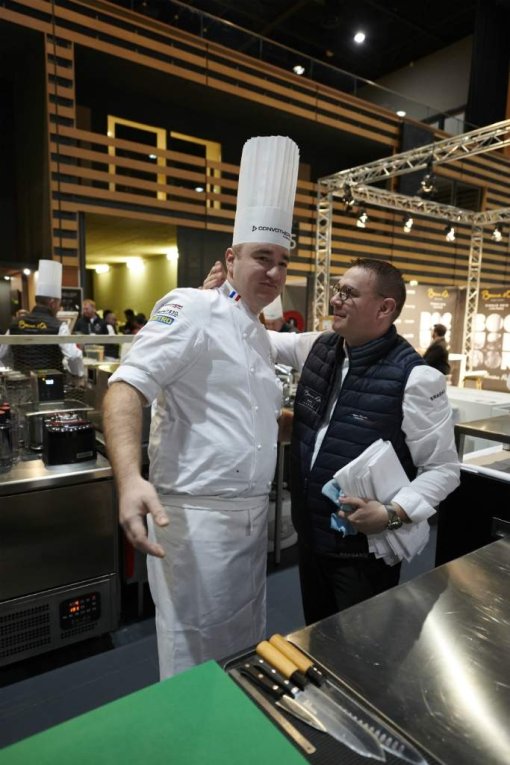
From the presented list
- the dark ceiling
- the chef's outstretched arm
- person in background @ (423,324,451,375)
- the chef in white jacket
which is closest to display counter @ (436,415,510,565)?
the chef in white jacket

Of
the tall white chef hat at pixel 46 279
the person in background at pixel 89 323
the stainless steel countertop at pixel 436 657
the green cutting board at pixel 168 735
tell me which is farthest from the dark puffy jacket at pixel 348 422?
the person in background at pixel 89 323

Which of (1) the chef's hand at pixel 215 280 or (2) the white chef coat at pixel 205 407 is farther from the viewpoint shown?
(1) the chef's hand at pixel 215 280

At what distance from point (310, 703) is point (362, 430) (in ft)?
2.37

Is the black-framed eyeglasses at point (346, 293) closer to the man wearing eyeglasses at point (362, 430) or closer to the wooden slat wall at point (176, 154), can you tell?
the man wearing eyeglasses at point (362, 430)

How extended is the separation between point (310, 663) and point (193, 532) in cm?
51

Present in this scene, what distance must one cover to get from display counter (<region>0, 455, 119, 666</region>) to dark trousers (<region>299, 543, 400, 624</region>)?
955mm

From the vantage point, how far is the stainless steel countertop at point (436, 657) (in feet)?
2.07

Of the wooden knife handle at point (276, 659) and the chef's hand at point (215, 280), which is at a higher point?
the chef's hand at point (215, 280)

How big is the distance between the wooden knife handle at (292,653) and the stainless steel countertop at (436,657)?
38mm

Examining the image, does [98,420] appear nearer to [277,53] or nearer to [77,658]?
[77,658]

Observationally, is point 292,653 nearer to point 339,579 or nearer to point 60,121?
point 339,579

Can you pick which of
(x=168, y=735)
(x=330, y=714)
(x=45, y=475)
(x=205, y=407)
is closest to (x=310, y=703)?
(x=330, y=714)

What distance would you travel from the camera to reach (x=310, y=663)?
72 cm

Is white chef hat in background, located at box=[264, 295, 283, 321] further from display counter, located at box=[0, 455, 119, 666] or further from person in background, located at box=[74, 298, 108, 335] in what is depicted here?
person in background, located at box=[74, 298, 108, 335]
